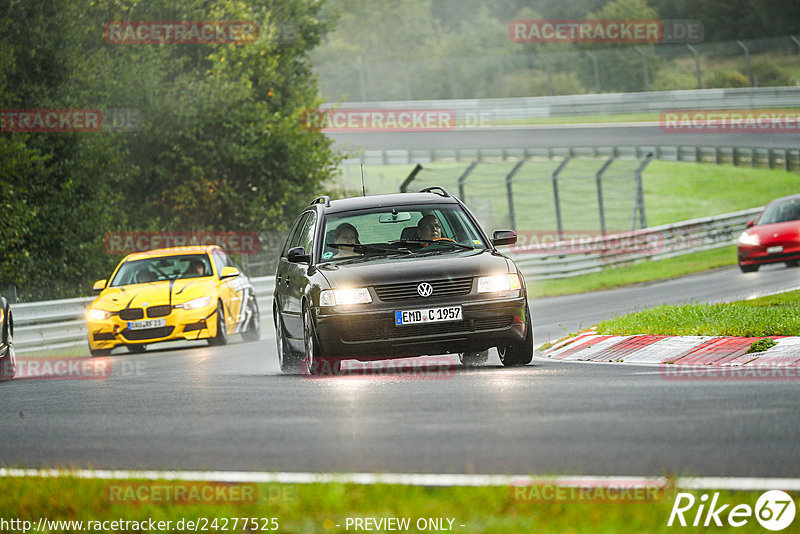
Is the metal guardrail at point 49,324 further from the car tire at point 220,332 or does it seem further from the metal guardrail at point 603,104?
the metal guardrail at point 603,104

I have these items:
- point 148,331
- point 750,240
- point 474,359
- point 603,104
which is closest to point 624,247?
point 750,240

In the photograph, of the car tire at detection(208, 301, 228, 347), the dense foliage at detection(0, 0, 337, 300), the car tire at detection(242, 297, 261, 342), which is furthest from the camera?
the dense foliage at detection(0, 0, 337, 300)

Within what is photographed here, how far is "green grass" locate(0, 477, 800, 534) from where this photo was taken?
15.6 feet

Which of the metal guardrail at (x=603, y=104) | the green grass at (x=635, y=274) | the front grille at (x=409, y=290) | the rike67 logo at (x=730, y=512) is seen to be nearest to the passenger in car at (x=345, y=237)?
the front grille at (x=409, y=290)

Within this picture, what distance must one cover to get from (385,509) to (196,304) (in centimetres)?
1331

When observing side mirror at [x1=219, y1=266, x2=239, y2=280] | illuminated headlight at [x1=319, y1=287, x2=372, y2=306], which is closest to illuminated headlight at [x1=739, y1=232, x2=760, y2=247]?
side mirror at [x1=219, y1=266, x2=239, y2=280]

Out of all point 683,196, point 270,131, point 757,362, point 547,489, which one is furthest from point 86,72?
point 683,196

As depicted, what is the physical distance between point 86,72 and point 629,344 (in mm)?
18632

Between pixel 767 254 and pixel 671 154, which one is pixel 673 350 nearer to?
pixel 767 254

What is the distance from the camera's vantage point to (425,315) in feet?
35.8

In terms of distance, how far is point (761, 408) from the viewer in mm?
7719

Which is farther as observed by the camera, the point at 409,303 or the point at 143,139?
the point at 143,139

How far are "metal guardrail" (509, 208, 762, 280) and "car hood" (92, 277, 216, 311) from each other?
39.0 ft

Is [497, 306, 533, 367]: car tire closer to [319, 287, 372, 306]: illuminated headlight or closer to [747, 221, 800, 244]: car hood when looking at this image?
[319, 287, 372, 306]: illuminated headlight
